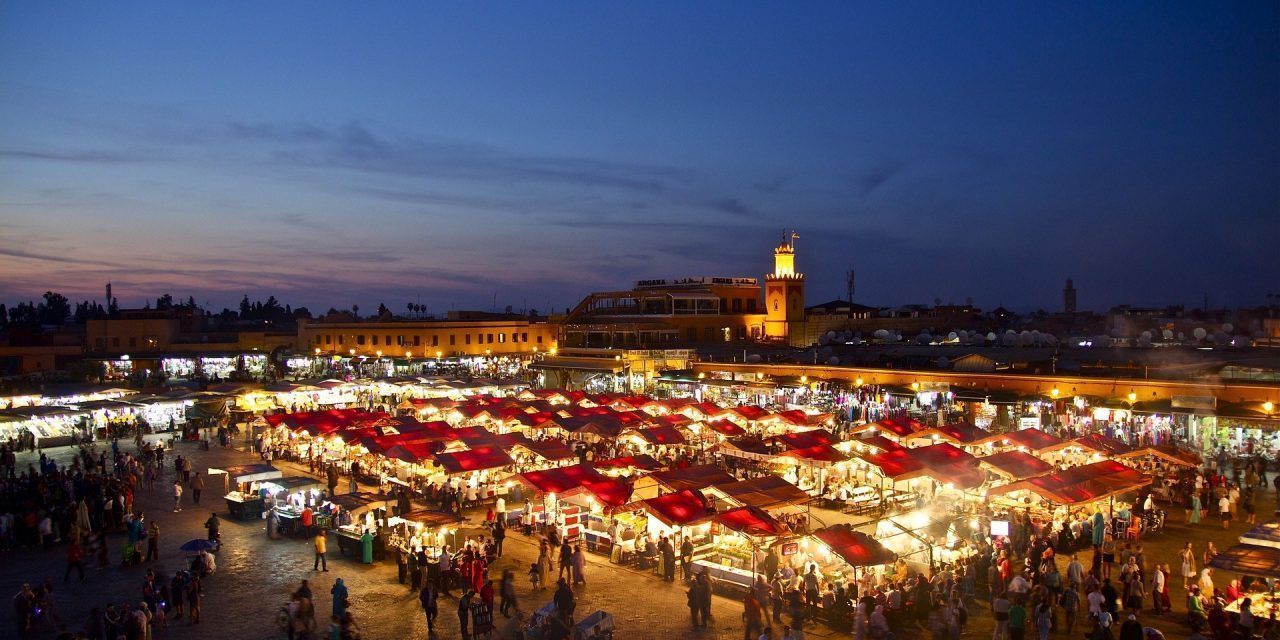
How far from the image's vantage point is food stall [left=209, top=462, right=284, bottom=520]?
17875mm

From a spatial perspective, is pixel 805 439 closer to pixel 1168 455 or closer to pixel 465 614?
pixel 1168 455

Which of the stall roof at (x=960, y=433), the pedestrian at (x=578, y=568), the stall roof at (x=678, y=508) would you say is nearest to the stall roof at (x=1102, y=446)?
the stall roof at (x=960, y=433)

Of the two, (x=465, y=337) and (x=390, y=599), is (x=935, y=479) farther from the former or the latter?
(x=465, y=337)

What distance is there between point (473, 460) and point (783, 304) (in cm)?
3968

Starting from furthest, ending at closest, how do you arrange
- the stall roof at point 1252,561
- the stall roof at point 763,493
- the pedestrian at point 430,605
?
the stall roof at point 763,493 → the pedestrian at point 430,605 → the stall roof at point 1252,561

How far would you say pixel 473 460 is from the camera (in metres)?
18.7

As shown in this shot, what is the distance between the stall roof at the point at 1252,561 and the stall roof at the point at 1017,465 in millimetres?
6255

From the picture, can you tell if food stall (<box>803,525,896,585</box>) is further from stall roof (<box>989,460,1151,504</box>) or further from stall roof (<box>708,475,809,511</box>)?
stall roof (<box>989,460,1151,504</box>)

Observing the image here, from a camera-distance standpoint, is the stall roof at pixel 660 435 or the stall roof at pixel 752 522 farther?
the stall roof at pixel 660 435

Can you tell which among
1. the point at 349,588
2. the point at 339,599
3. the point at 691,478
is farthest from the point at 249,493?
the point at 691,478

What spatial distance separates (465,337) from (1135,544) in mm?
46647

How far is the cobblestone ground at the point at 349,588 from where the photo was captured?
11531 mm

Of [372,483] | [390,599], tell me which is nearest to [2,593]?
[390,599]

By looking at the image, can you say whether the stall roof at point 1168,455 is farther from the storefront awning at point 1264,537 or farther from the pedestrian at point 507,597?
the pedestrian at point 507,597
